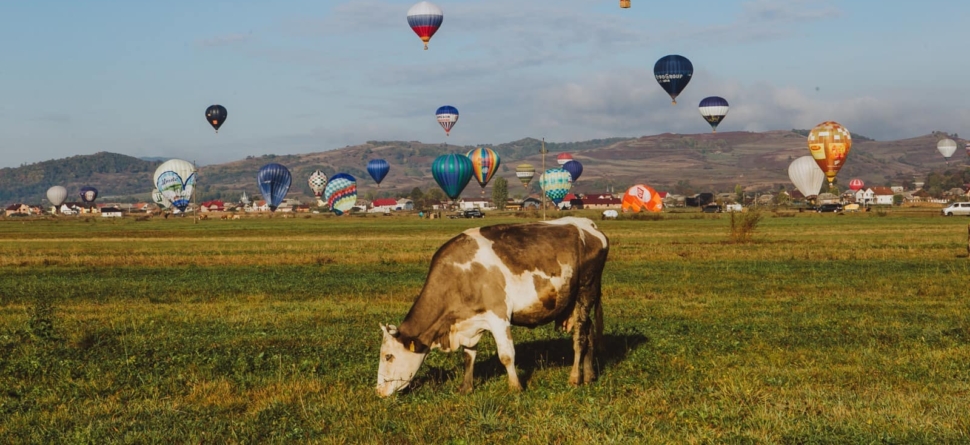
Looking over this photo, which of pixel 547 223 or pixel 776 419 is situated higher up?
pixel 547 223

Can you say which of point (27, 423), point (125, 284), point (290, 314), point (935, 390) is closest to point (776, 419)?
point (935, 390)

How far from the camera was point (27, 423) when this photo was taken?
12.4 meters

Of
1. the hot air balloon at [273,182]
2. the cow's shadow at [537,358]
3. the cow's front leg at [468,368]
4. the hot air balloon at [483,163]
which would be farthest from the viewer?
the hot air balloon at [273,182]

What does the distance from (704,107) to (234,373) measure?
12189cm

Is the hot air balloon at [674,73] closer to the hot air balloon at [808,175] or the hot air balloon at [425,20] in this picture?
the hot air balloon at [425,20]

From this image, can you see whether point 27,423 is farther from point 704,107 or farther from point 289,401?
point 704,107

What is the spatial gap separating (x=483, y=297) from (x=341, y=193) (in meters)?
172

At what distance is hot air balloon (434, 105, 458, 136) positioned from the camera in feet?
533

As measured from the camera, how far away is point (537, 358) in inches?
658

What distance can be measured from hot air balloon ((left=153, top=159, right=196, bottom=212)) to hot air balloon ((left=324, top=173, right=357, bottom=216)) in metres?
27.4

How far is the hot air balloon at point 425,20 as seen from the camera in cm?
10238

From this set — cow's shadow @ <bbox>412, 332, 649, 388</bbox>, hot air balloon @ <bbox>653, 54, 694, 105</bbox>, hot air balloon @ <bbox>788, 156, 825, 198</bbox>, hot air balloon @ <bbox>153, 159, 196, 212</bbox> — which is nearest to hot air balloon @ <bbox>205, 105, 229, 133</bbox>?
hot air balloon @ <bbox>153, 159, 196, 212</bbox>

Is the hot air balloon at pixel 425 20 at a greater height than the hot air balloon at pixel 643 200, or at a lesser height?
greater

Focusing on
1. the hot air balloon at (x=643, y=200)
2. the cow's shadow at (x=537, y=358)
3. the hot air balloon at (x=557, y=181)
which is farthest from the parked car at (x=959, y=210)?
the cow's shadow at (x=537, y=358)
